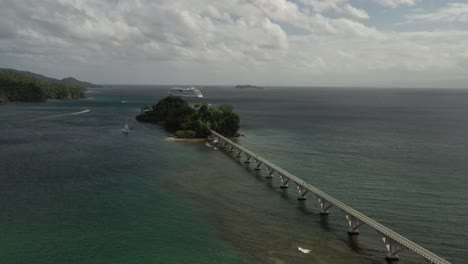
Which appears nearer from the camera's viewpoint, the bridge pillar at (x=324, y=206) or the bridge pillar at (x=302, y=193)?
the bridge pillar at (x=324, y=206)

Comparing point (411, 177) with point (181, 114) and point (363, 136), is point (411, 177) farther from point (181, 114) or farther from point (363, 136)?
point (181, 114)

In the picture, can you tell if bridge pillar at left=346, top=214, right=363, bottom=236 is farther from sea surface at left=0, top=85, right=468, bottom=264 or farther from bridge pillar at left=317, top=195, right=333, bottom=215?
bridge pillar at left=317, top=195, right=333, bottom=215

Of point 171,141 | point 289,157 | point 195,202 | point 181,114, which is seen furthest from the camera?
point 181,114

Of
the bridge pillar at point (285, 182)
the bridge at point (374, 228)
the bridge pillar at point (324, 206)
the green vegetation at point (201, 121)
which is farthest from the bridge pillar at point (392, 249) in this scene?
the green vegetation at point (201, 121)

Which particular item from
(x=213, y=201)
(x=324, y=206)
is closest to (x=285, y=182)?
(x=324, y=206)

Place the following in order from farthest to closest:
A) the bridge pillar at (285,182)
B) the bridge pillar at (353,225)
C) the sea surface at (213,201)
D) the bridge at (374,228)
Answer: the bridge pillar at (285,182)
the bridge pillar at (353,225)
the sea surface at (213,201)
the bridge at (374,228)

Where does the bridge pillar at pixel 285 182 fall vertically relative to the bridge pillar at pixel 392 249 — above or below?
above

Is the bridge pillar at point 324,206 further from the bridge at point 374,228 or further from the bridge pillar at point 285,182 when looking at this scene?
the bridge pillar at point 285,182

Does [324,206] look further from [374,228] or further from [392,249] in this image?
[392,249]

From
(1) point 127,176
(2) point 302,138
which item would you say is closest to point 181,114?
(2) point 302,138
